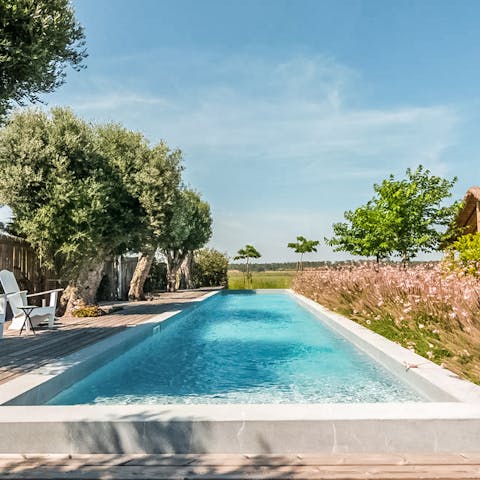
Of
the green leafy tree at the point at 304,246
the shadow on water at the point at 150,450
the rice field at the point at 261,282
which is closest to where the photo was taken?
the shadow on water at the point at 150,450

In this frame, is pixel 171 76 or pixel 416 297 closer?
pixel 416 297

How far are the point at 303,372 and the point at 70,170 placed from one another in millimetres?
8453

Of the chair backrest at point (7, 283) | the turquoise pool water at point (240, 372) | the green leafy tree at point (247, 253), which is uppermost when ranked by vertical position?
the green leafy tree at point (247, 253)

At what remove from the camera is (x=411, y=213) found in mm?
19453

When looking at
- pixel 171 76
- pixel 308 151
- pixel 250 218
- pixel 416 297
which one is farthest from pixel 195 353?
pixel 250 218

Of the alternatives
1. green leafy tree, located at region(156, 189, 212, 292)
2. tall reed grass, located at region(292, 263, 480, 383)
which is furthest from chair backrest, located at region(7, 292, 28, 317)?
green leafy tree, located at region(156, 189, 212, 292)

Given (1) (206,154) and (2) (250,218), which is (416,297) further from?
(2) (250,218)

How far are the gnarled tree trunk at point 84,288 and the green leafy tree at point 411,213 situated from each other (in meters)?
11.8

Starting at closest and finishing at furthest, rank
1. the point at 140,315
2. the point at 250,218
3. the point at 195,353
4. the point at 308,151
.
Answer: the point at 195,353, the point at 140,315, the point at 308,151, the point at 250,218

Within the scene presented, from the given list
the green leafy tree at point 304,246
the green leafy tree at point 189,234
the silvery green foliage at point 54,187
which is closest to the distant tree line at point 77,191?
the silvery green foliage at point 54,187

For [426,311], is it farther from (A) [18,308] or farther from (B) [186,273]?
(B) [186,273]

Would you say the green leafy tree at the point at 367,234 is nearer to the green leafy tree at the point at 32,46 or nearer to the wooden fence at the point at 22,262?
the wooden fence at the point at 22,262

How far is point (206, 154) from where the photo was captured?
18.7 metres

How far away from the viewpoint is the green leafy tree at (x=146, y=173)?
15.2 meters
